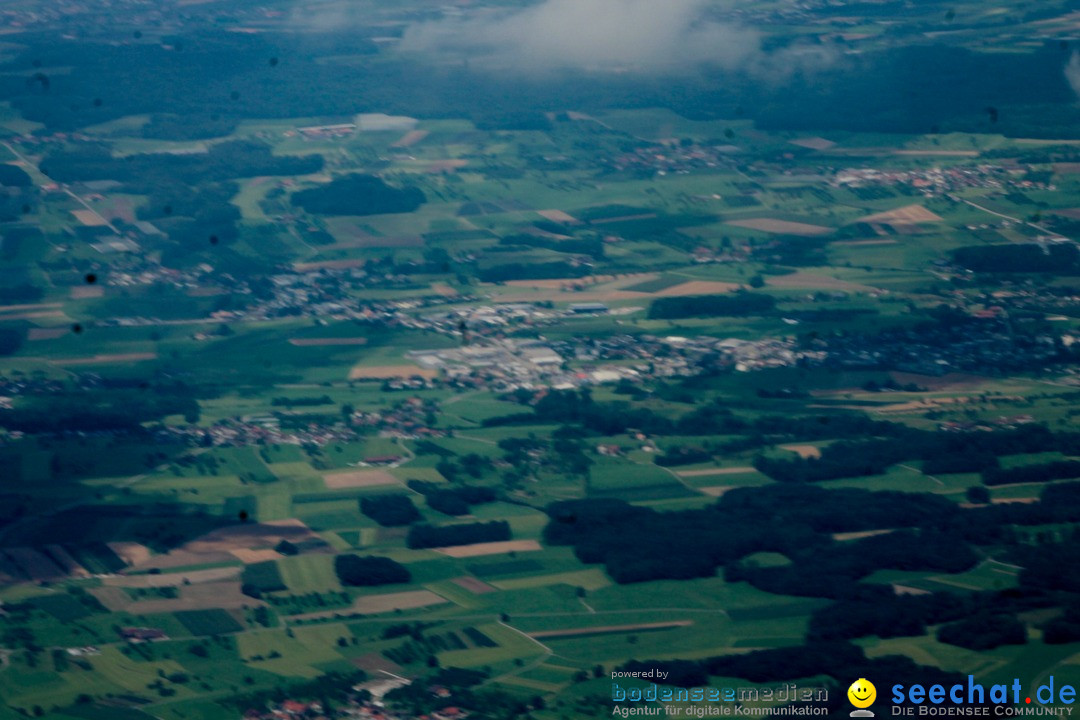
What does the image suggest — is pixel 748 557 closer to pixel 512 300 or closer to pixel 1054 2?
pixel 512 300

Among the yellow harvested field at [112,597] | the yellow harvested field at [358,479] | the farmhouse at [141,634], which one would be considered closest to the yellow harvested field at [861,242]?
the yellow harvested field at [358,479]

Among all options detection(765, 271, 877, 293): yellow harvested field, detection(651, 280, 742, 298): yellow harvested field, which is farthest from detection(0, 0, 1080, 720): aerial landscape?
detection(651, 280, 742, 298): yellow harvested field

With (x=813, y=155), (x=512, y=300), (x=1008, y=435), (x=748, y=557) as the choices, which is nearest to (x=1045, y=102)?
(x=813, y=155)

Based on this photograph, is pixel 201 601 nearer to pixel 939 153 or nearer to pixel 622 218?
pixel 622 218

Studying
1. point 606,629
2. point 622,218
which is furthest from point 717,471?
point 622,218

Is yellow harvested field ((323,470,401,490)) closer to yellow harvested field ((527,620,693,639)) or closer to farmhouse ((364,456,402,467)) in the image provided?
farmhouse ((364,456,402,467))
